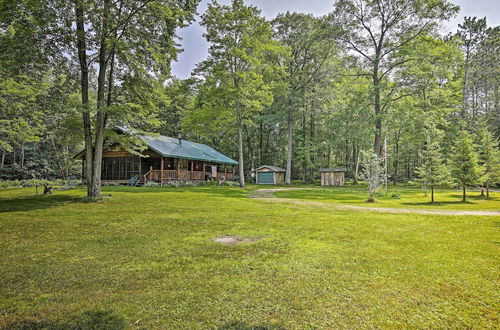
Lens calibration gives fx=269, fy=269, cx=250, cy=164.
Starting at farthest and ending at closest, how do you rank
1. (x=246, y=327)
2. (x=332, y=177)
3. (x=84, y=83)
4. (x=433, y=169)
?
(x=332, y=177), (x=433, y=169), (x=84, y=83), (x=246, y=327)

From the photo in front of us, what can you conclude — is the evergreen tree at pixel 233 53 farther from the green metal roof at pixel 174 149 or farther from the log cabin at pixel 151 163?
the log cabin at pixel 151 163

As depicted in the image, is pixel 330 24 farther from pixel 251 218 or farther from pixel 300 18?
pixel 251 218

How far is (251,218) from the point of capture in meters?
8.49

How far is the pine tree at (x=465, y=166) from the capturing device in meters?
14.8

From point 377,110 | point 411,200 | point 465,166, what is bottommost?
point 411,200

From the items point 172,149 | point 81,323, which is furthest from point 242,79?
point 81,323

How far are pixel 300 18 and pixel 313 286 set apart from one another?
108 ft

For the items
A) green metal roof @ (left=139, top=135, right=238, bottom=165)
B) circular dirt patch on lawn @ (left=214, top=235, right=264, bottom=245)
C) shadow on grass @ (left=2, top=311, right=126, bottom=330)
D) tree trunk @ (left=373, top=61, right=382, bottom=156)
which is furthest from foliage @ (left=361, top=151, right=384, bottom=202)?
green metal roof @ (left=139, top=135, right=238, bottom=165)

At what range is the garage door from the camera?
31470 mm

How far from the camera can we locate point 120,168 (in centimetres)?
2617

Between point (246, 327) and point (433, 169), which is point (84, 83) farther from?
point (433, 169)

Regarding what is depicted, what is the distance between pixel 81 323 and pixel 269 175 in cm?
2925

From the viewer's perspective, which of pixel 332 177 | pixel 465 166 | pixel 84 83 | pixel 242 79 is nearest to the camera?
pixel 84 83

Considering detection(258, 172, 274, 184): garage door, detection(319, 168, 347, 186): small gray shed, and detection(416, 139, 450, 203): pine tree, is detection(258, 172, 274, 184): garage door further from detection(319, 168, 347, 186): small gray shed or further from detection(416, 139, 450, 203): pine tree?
detection(416, 139, 450, 203): pine tree
